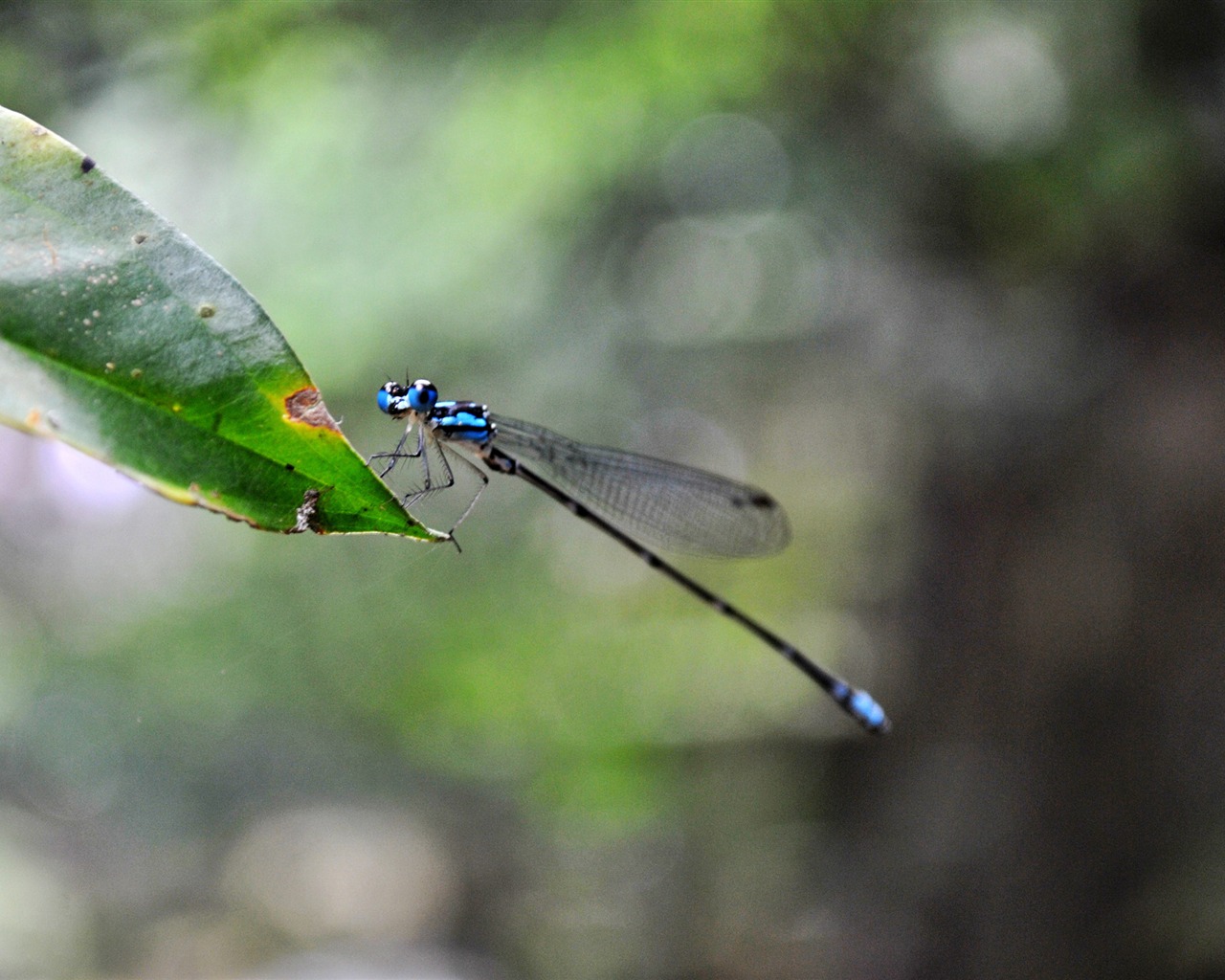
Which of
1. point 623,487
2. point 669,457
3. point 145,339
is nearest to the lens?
point 145,339

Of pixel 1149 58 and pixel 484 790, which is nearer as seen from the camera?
pixel 1149 58

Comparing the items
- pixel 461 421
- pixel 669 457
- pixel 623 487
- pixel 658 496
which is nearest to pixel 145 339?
pixel 461 421

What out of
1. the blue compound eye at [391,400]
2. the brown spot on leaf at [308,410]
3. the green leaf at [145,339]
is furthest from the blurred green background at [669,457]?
the brown spot on leaf at [308,410]

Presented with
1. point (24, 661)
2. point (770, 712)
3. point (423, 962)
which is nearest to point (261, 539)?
point (24, 661)

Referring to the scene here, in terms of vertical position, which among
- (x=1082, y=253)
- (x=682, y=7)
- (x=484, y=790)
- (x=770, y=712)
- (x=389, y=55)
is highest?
(x=682, y=7)

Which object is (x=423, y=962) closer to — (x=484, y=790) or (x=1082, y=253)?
(x=484, y=790)

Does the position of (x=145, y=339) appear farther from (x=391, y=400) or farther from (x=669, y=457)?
(x=669, y=457)

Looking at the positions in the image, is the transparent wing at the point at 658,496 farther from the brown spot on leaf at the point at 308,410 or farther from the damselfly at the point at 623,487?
the brown spot on leaf at the point at 308,410

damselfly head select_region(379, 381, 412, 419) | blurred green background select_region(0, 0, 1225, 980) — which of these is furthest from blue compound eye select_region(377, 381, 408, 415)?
blurred green background select_region(0, 0, 1225, 980)
